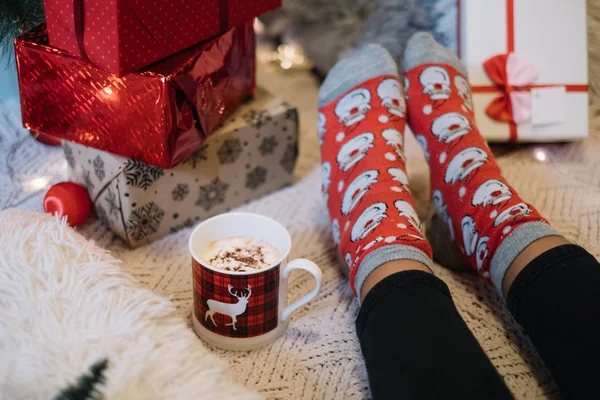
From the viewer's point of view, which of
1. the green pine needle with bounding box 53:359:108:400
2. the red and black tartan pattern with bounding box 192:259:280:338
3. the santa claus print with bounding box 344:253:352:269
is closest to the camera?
the green pine needle with bounding box 53:359:108:400

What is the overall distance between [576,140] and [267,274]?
2.23ft

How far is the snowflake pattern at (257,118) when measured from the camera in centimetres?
91

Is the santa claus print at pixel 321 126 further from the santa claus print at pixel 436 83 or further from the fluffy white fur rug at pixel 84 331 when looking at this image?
the fluffy white fur rug at pixel 84 331

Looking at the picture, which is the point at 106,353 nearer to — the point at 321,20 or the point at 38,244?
the point at 38,244

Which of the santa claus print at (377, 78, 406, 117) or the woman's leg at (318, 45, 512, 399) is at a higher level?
the santa claus print at (377, 78, 406, 117)

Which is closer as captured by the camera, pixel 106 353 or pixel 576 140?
pixel 106 353

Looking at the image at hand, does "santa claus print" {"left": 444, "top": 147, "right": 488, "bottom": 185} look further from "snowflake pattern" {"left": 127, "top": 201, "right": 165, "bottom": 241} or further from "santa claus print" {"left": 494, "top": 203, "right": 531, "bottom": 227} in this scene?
"snowflake pattern" {"left": 127, "top": 201, "right": 165, "bottom": 241}

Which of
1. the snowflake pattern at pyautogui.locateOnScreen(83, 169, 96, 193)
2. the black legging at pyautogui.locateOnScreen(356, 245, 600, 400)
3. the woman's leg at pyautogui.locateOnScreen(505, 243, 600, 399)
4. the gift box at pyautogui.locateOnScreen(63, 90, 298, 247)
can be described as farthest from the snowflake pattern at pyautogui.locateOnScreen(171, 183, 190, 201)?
the woman's leg at pyautogui.locateOnScreen(505, 243, 600, 399)

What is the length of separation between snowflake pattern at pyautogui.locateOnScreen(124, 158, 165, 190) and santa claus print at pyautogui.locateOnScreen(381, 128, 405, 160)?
0.31 metres

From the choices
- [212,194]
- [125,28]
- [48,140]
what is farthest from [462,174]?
[48,140]

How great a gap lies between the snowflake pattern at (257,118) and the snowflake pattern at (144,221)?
0.60ft

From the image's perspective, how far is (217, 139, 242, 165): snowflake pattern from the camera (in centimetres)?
89

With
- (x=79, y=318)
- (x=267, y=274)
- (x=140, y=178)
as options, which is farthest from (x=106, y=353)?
(x=140, y=178)

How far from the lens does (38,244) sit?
67cm
